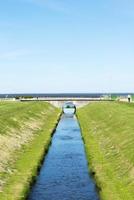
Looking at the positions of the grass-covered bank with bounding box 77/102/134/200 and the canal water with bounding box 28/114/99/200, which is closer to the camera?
the grass-covered bank with bounding box 77/102/134/200

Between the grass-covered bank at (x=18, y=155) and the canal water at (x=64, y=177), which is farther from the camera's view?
the grass-covered bank at (x=18, y=155)

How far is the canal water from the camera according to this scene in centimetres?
3719

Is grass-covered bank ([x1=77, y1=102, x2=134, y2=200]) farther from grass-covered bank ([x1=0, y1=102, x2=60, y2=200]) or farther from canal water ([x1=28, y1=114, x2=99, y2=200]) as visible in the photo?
grass-covered bank ([x1=0, y1=102, x2=60, y2=200])

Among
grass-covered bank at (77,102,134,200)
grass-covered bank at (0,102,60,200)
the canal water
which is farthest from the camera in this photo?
grass-covered bank at (0,102,60,200)

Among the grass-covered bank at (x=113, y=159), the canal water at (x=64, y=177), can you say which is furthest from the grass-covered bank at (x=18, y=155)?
the grass-covered bank at (x=113, y=159)

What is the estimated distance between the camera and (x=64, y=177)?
43.7 meters

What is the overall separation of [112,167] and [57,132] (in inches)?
1592

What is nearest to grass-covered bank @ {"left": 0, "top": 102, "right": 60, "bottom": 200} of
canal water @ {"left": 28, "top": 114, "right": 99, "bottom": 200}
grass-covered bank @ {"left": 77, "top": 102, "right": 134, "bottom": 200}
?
canal water @ {"left": 28, "top": 114, "right": 99, "bottom": 200}

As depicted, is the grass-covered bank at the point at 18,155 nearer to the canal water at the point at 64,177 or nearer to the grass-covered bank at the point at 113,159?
the canal water at the point at 64,177

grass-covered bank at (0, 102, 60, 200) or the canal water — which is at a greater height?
grass-covered bank at (0, 102, 60, 200)

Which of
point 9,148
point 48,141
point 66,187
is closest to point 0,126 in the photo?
point 48,141

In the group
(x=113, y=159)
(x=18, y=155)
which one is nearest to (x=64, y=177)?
(x=113, y=159)

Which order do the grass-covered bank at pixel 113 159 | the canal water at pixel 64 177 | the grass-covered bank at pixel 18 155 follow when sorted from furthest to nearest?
1. the grass-covered bank at pixel 18 155
2. the canal water at pixel 64 177
3. the grass-covered bank at pixel 113 159

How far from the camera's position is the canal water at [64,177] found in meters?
37.2
